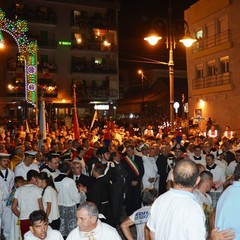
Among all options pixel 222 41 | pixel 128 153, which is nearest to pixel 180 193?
pixel 128 153

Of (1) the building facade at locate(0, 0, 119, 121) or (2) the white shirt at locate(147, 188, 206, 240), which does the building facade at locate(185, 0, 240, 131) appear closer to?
(1) the building facade at locate(0, 0, 119, 121)

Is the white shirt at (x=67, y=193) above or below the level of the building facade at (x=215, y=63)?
below

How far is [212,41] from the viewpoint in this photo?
28.9 m

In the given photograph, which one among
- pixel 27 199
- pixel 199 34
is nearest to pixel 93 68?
pixel 199 34

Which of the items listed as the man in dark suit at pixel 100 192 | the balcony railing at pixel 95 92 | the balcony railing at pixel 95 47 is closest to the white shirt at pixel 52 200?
the man in dark suit at pixel 100 192

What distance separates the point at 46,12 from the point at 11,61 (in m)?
6.48

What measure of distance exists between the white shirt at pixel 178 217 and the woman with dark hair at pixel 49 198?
3637 mm

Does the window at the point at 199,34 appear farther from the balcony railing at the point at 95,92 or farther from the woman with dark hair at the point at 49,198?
the woman with dark hair at the point at 49,198

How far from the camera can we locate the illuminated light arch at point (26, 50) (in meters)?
18.0

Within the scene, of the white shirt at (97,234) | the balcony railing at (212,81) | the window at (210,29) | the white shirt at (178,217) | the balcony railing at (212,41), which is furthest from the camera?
the window at (210,29)

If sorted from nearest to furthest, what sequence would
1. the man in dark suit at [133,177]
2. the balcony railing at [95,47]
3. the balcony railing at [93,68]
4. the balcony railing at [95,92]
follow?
the man in dark suit at [133,177] → the balcony railing at [95,92] → the balcony railing at [95,47] → the balcony railing at [93,68]

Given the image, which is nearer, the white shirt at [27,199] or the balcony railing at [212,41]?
the white shirt at [27,199]

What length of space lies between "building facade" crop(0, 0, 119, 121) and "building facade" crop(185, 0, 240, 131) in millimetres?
15180

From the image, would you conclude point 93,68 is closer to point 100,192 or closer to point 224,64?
point 224,64
